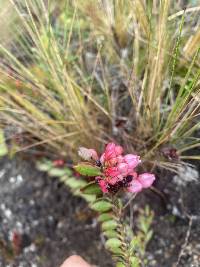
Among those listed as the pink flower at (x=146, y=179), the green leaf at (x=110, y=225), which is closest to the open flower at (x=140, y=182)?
the pink flower at (x=146, y=179)

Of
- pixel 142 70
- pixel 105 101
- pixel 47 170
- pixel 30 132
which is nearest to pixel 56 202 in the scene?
pixel 47 170

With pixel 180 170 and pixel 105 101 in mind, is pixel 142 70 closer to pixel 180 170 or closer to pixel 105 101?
pixel 105 101

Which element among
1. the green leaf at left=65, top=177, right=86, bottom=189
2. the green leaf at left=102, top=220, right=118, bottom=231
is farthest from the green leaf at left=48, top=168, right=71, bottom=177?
the green leaf at left=102, top=220, right=118, bottom=231

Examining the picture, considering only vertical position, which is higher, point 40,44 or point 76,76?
point 40,44

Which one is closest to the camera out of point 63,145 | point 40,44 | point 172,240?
point 40,44

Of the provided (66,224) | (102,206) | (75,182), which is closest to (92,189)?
(102,206)

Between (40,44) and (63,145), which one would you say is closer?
(40,44)
